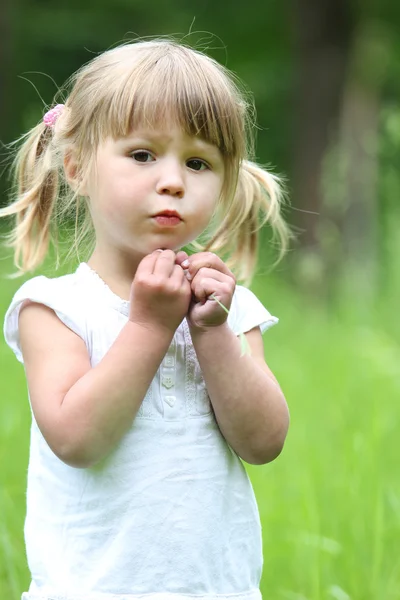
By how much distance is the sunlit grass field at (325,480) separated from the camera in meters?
2.89

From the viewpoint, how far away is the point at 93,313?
2049 millimetres

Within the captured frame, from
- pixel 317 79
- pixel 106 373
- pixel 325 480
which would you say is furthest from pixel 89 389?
pixel 317 79

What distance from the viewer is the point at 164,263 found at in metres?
1.96

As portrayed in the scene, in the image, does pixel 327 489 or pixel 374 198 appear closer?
pixel 327 489

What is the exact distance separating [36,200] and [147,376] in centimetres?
63

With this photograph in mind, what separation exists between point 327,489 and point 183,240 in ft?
4.94

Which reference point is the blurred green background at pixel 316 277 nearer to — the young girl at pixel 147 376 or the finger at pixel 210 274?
the young girl at pixel 147 376

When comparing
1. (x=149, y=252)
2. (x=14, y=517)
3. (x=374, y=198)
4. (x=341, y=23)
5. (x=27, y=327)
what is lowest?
(x=14, y=517)

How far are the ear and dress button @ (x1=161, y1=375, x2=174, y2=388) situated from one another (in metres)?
0.42

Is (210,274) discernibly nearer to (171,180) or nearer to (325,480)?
(171,180)

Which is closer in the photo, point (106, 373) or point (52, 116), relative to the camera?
point (106, 373)

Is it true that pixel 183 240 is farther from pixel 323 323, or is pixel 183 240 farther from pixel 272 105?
pixel 272 105

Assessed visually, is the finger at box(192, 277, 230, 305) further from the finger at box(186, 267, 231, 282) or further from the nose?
the nose

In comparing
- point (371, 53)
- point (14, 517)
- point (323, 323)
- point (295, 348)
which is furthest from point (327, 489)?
point (371, 53)
